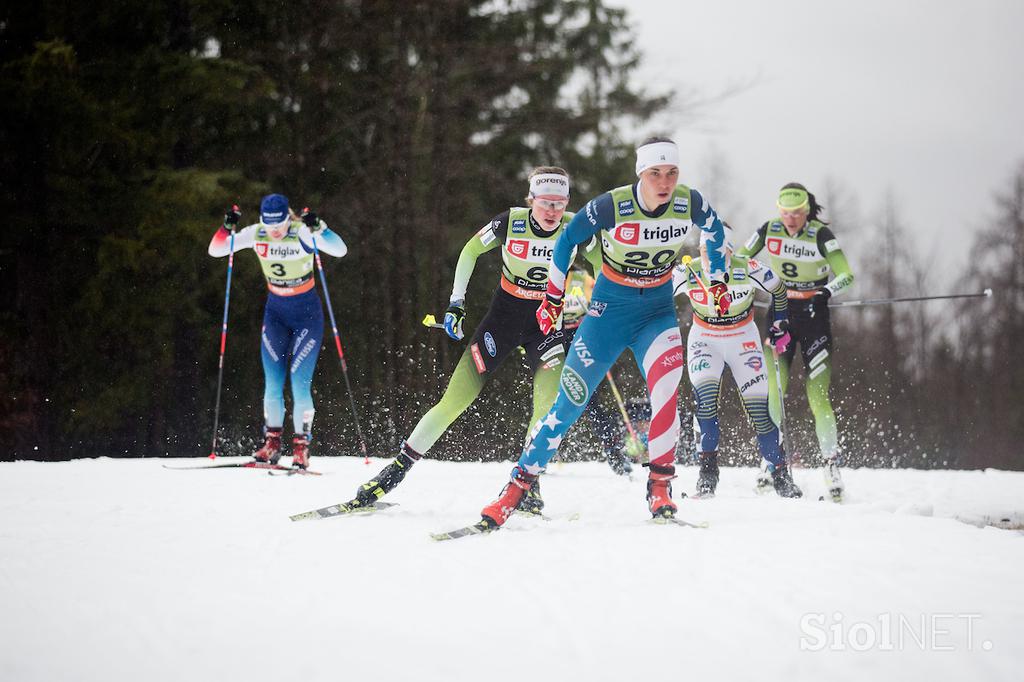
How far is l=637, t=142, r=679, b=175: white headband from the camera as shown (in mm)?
5523

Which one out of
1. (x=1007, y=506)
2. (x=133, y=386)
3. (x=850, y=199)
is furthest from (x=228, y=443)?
(x=850, y=199)

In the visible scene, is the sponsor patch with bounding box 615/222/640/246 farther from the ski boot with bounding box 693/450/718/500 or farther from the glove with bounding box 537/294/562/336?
the ski boot with bounding box 693/450/718/500

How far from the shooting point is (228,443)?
17734mm

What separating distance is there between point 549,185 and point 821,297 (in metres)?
3.24

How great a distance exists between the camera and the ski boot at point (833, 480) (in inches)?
319

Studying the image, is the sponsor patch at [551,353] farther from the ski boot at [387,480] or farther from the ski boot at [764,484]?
the ski boot at [764,484]

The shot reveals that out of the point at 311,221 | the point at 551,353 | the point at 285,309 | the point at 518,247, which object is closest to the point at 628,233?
the point at 518,247

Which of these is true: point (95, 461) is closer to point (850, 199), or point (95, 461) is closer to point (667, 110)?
point (667, 110)

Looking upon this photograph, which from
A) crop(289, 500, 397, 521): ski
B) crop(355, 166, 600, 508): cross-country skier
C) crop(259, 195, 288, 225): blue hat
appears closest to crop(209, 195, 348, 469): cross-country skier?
crop(259, 195, 288, 225): blue hat

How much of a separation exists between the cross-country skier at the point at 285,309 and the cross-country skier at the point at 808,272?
13.2 feet

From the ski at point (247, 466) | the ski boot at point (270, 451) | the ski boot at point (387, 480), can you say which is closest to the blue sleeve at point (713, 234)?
the ski boot at point (387, 480)

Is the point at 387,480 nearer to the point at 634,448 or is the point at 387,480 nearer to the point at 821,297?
the point at 821,297

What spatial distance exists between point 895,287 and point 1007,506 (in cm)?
2587

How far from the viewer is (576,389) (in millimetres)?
5645
